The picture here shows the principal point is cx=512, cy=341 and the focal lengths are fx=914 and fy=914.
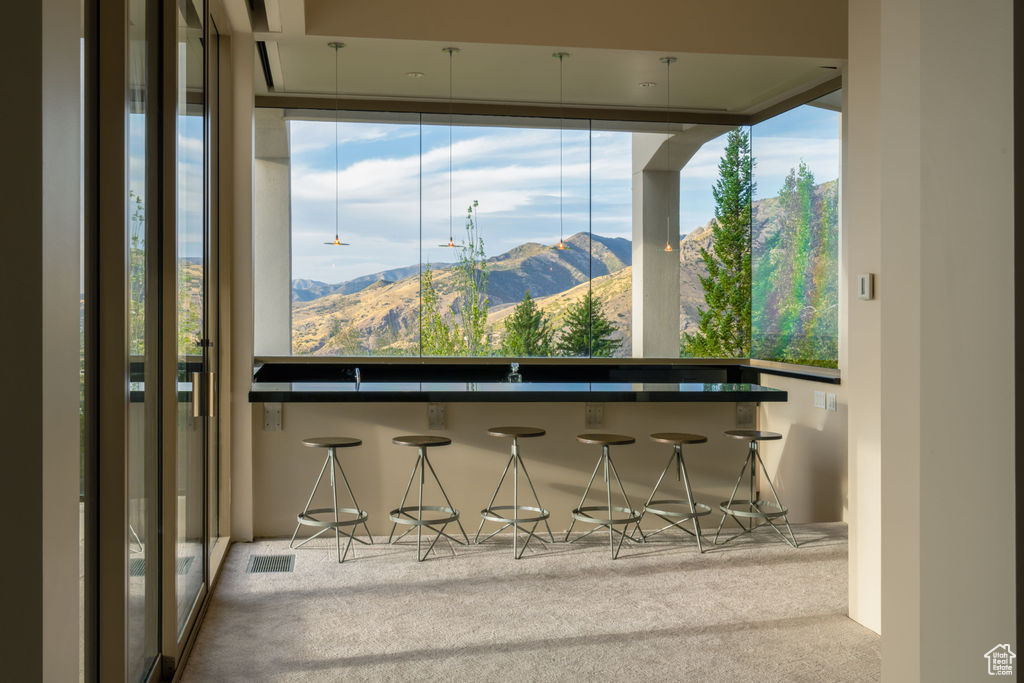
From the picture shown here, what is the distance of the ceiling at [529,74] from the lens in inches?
227

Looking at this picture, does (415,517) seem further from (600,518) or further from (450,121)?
(450,121)

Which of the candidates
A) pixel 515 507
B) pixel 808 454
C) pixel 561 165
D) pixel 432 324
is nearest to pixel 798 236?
pixel 808 454

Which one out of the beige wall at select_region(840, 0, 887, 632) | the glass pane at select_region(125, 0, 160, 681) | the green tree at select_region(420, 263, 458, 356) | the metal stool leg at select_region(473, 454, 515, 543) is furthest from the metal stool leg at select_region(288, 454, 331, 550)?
the beige wall at select_region(840, 0, 887, 632)

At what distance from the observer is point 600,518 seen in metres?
5.34

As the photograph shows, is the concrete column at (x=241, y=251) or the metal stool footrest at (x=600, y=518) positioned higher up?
the concrete column at (x=241, y=251)

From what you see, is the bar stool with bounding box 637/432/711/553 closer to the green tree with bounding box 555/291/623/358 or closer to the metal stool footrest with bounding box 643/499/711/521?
the metal stool footrest with bounding box 643/499/711/521

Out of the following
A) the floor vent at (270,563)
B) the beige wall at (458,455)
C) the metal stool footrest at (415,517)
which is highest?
the beige wall at (458,455)

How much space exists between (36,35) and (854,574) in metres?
3.58

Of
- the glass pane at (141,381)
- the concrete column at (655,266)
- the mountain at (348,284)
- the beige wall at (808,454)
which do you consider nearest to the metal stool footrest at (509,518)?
the beige wall at (808,454)

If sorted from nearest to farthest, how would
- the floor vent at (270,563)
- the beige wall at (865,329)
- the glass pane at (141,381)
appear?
the glass pane at (141,381), the beige wall at (865,329), the floor vent at (270,563)

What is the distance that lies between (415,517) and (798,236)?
357 centimetres

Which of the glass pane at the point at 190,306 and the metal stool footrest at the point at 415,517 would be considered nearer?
the glass pane at the point at 190,306

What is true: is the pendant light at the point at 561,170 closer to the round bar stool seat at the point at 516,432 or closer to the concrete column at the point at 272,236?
the concrete column at the point at 272,236

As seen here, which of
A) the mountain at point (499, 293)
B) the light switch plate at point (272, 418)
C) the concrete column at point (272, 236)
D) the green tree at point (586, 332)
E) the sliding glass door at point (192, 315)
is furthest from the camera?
the green tree at point (586, 332)
